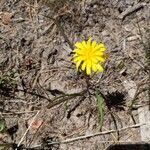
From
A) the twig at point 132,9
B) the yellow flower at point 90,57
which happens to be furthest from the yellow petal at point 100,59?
the twig at point 132,9

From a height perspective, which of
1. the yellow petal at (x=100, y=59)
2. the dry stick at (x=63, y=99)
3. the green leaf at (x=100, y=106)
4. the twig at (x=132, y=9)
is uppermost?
the twig at (x=132, y=9)

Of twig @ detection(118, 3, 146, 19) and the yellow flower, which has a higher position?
twig @ detection(118, 3, 146, 19)

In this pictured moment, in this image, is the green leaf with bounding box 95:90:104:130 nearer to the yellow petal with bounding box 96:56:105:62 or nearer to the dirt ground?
the dirt ground

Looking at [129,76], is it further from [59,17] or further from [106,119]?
[59,17]

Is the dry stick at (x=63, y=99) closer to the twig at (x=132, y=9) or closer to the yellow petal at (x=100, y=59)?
the yellow petal at (x=100, y=59)

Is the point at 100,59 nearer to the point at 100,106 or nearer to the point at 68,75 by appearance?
the point at 100,106

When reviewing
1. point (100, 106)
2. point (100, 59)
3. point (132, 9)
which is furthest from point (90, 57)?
point (132, 9)

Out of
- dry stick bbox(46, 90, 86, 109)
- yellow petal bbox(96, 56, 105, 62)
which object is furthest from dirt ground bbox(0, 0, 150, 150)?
yellow petal bbox(96, 56, 105, 62)

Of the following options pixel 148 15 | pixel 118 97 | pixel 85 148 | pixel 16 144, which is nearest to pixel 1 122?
pixel 16 144
